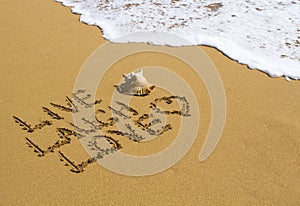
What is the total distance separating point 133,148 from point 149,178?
34 centimetres

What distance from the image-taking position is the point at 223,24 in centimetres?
506

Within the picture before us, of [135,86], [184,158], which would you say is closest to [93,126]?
[135,86]

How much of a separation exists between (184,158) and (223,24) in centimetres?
271

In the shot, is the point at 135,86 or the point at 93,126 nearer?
the point at 93,126

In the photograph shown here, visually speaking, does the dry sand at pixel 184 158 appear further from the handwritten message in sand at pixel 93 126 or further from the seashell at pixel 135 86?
the seashell at pixel 135 86

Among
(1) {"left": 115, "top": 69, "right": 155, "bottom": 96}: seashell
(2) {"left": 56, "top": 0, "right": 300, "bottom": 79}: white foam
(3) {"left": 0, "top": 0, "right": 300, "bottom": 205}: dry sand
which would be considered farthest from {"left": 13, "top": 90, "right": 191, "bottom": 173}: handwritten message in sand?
(2) {"left": 56, "top": 0, "right": 300, "bottom": 79}: white foam

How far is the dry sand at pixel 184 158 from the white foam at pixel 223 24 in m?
0.37

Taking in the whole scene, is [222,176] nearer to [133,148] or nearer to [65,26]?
[133,148]

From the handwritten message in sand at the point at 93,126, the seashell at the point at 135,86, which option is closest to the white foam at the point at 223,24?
the seashell at the point at 135,86

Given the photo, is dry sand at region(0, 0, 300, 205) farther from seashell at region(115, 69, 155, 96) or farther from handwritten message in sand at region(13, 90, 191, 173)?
seashell at region(115, 69, 155, 96)

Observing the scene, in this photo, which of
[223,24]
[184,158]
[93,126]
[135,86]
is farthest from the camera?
[223,24]

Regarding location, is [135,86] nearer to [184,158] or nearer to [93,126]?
[93,126]

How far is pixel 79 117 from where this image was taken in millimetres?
3271

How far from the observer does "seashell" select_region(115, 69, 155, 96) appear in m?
3.54
